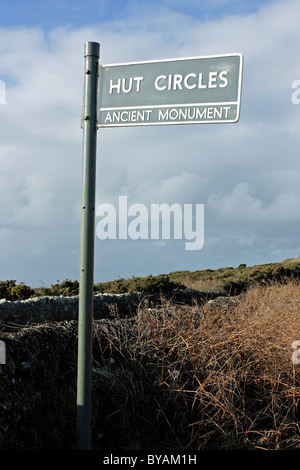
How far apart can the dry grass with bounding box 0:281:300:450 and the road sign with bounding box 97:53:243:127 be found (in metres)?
2.24

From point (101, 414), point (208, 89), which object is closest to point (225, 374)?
point (101, 414)

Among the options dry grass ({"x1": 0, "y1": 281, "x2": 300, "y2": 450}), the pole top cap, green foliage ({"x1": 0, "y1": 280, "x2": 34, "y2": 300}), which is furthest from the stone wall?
A: the pole top cap

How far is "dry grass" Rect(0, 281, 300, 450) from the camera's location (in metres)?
4.21

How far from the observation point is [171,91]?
11.5 feet

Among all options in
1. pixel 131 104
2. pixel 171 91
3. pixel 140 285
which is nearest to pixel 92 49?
pixel 131 104

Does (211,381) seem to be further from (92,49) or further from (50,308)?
(92,49)

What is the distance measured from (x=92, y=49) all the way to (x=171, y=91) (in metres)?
0.64

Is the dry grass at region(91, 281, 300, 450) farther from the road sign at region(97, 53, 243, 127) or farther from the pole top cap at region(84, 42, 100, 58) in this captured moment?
the pole top cap at region(84, 42, 100, 58)

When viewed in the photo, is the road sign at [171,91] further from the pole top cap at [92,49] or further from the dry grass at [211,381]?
the dry grass at [211,381]

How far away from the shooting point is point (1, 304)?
5.97 metres

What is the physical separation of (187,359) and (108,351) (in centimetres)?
89

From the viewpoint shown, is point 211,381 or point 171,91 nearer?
point 171,91

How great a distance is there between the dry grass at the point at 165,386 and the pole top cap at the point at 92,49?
2.64m
